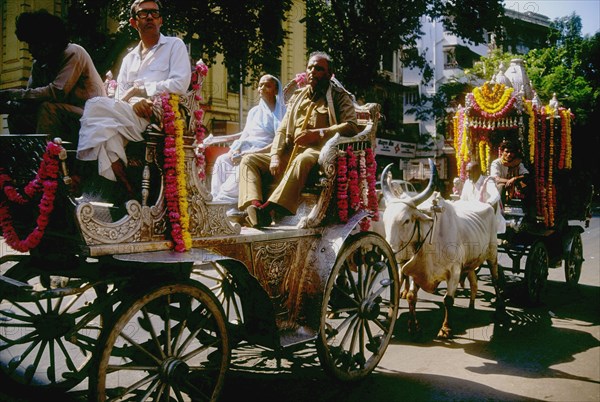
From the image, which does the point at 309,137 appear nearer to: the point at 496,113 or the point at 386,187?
Answer: the point at 386,187

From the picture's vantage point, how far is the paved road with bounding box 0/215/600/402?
4.02m

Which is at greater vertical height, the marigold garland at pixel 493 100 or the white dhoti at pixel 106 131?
the marigold garland at pixel 493 100

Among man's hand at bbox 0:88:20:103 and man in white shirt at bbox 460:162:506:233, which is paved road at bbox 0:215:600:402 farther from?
man's hand at bbox 0:88:20:103

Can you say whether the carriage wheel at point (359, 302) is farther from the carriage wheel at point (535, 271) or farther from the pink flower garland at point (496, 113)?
the pink flower garland at point (496, 113)

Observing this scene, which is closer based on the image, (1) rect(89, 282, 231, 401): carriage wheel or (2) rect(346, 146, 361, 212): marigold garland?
(1) rect(89, 282, 231, 401): carriage wheel

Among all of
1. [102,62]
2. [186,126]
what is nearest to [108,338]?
[186,126]

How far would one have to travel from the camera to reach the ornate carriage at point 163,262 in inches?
109

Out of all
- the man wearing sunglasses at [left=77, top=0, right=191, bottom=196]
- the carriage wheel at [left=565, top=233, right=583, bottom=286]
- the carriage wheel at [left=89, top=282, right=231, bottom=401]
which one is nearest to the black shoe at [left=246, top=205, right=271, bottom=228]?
the carriage wheel at [left=89, top=282, right=231, bottom=401]

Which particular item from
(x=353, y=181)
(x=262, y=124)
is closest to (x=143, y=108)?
(x=353, y=181)

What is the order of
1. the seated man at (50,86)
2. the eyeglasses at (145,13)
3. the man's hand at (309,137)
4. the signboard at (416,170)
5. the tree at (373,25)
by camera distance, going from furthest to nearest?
1. the signboard at (416,170)
2. the tree at (373,25)
3. the man's hand at (309,137)
4. the eyeglasses at (145,13)
5. the seated man at (50,86)

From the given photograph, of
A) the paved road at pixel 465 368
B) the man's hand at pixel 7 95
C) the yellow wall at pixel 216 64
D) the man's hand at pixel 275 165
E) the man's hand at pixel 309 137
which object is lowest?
the paved road at pixel 465 368

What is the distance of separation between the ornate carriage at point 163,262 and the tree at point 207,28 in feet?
25.0

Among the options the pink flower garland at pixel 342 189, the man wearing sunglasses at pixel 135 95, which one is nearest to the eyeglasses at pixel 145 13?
the man wearing sunglasses at pixel 135 95

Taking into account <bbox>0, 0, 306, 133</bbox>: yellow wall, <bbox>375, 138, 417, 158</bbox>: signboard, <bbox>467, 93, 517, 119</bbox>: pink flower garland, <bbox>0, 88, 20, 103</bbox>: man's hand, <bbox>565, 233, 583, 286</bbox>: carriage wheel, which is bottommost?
<bbox>565, 233, 583, 286</bbox>: carriage wheel
